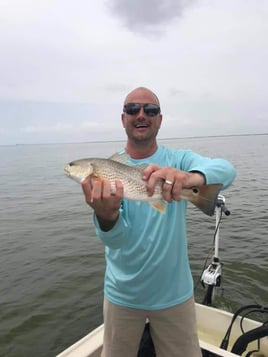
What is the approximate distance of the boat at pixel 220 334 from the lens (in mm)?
4875

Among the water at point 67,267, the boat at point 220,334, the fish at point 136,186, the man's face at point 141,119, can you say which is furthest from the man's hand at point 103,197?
the water at point 67,267

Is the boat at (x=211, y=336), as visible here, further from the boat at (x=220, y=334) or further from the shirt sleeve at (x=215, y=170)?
the shirt sleeve at (x=215, y=170)

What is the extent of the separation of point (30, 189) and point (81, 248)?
1747 centimetres

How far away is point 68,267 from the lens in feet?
39.9

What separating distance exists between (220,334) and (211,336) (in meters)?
0.16

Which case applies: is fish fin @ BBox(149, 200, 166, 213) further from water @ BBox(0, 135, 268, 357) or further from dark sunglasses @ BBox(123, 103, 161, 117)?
water @ BBox(0, 135, 268, 357)

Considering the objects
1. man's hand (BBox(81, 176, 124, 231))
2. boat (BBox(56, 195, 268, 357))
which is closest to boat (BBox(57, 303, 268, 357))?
boat (BBox(56, 195, 268, 357))

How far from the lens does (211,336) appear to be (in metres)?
6.05

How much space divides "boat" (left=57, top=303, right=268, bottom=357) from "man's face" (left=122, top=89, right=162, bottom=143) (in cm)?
300

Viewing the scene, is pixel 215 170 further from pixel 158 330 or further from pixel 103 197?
pixel 158 330

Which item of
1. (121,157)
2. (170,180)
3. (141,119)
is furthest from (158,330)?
(141,119)

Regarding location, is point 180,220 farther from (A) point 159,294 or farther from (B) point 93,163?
(B) point 93,163

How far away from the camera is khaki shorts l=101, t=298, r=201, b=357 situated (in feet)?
11.9

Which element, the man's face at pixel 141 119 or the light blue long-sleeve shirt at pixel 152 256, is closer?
the light blue long-sleeve shirt at pixel 152 256
